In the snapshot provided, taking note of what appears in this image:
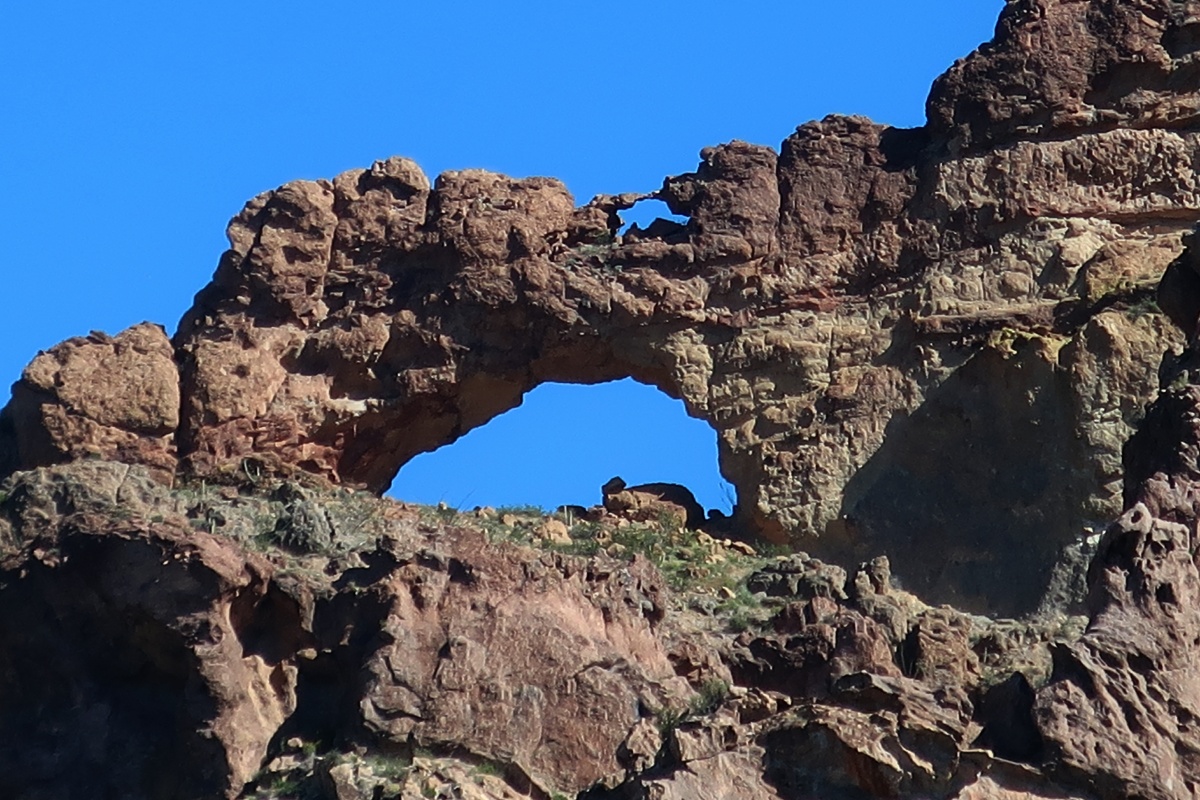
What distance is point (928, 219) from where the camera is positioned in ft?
123

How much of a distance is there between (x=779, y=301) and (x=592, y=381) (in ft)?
6.98

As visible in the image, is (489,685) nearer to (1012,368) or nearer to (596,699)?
(596,699)

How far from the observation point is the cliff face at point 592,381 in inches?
1129

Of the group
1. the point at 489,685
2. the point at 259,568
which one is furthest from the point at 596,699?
the point at 259,568

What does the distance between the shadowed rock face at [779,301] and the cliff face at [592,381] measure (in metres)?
0.04

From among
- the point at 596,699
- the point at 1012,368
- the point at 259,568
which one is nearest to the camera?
the point at 596,699

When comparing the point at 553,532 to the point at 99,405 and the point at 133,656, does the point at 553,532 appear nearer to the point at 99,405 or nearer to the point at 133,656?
the point at 99,405

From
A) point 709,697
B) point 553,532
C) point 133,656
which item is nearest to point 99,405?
point 553,532

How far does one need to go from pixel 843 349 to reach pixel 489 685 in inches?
391

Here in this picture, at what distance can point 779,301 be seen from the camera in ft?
123

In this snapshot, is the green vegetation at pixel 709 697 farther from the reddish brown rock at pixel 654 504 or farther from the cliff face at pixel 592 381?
the reddish brown rock at pixel 654 504

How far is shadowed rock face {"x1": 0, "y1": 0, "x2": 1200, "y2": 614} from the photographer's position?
36094mm

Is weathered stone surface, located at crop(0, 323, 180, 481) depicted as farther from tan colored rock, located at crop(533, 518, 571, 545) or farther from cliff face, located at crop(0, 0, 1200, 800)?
tan colored rock, located at crop(533, 518, 571, 545)

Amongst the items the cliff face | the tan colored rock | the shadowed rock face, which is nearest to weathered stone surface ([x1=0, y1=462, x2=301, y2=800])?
the cliff face
